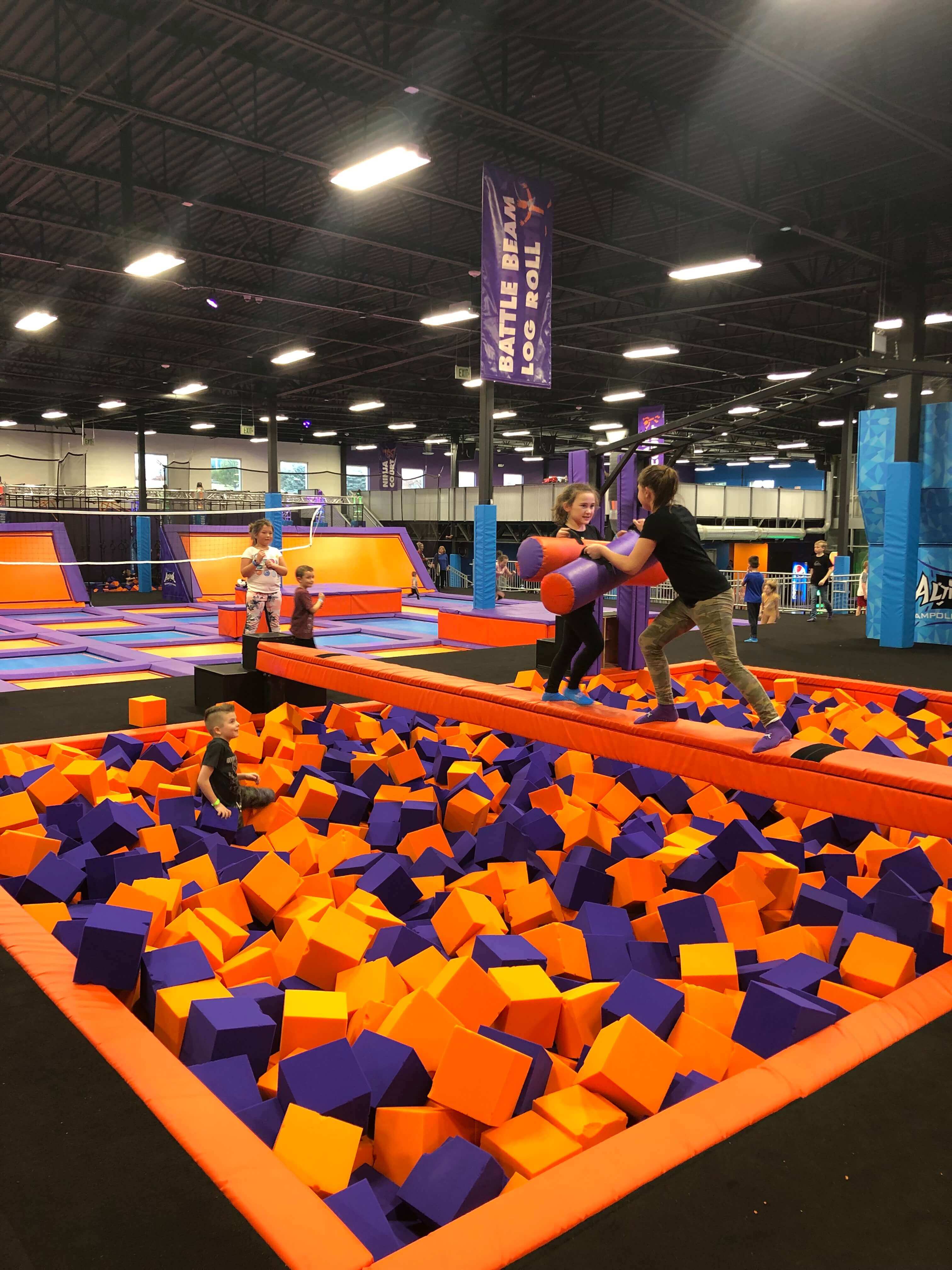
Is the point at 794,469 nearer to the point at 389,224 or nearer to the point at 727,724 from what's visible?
the point at 389,224

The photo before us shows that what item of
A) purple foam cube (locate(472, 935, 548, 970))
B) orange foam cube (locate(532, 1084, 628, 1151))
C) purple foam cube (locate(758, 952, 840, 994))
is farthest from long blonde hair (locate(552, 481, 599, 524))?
orange foam cube (locate(532, 1084, 628, 1151))

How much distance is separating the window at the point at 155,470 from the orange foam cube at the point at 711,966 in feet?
97.4

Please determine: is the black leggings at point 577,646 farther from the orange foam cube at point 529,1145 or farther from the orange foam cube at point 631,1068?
the orange foam cube at point 529,1145

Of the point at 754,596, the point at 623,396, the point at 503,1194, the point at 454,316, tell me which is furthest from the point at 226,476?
the point at 503,1194

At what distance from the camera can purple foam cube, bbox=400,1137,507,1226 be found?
169 centimetres


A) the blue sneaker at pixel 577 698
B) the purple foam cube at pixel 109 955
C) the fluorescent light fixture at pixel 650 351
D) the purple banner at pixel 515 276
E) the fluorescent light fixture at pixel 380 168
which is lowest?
the purple foam cube at pixel 109 955

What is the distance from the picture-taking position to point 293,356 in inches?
633

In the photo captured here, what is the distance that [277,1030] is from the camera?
248cm

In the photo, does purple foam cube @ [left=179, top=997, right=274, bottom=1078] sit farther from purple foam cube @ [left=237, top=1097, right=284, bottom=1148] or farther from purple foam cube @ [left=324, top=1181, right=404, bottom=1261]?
purple foam cube @ [left=324, top=1181, right=404, bottom=1261]

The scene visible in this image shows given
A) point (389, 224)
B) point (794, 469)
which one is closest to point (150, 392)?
point (389, 224)

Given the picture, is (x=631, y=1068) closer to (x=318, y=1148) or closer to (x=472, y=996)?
(x=472, y=996)

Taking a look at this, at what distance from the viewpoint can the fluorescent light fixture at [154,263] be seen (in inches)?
395

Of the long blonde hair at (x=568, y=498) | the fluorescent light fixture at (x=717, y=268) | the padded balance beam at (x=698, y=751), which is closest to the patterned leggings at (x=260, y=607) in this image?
the padded balance beam at (x=698, y=751)

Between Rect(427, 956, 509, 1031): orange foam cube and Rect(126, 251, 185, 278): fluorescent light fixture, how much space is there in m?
9.89
